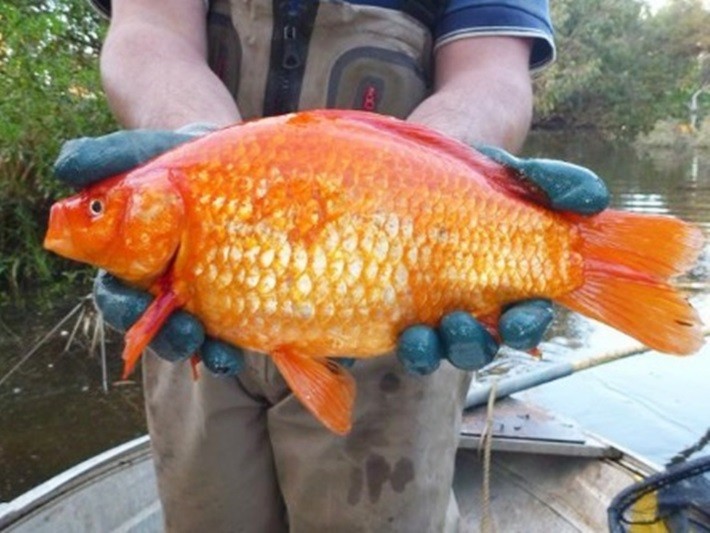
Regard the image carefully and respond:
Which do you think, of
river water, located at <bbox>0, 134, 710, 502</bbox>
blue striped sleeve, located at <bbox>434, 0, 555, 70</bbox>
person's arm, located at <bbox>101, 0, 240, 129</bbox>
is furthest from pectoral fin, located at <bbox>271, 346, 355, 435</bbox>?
river water, located at <bbox>0, 134, 710, 502</bbox>

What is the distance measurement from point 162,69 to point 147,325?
34.8 inches

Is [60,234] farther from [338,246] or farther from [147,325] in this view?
A: [338,246]

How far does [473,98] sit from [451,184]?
1.99ft

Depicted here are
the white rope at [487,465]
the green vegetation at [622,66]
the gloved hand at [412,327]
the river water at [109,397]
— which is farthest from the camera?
the green vegetation at [622,66]

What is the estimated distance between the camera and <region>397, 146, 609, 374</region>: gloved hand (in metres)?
1.65

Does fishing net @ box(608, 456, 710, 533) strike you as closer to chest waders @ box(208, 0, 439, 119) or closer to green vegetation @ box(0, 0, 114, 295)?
chest waders @ box(208, 0, 439, 119)

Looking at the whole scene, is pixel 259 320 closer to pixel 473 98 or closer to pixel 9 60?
pixel 473 98

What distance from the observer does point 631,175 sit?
23.8 metres

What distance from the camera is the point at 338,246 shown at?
5.18 feet

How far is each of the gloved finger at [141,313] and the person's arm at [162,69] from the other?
0.53 m

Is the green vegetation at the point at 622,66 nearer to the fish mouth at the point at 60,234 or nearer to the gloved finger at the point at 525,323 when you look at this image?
the gloved finger at the point at 525,323

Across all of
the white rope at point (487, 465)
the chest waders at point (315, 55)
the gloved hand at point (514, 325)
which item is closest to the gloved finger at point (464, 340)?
the gloved hand at point (514, 325)

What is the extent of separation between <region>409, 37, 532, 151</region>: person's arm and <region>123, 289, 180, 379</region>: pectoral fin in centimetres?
81

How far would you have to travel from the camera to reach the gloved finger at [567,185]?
1681mm
